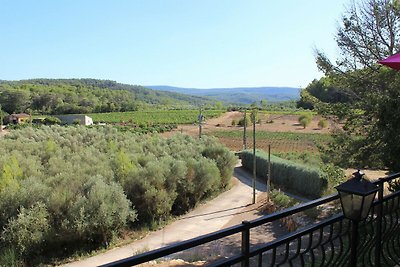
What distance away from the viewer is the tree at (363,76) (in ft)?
30.0

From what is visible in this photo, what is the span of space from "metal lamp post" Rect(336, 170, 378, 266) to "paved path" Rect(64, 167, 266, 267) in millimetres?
9994

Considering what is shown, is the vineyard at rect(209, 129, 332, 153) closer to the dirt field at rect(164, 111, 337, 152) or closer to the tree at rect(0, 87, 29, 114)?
the dirt field at rect(164, 111, 337, 152)

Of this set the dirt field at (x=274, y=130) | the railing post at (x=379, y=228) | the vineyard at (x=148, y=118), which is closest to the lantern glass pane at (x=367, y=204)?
the railing post at (x=379, y=228)

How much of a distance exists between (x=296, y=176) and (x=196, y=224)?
7046 millimetres

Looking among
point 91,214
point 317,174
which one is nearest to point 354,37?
point 317,174

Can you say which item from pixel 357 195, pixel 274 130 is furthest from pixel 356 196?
pixel 274 130

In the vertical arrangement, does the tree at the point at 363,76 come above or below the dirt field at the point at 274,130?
above

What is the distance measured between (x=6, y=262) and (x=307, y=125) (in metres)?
45.2

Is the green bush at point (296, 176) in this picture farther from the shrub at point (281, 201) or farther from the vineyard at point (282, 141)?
the vineyard at point (282, 141)

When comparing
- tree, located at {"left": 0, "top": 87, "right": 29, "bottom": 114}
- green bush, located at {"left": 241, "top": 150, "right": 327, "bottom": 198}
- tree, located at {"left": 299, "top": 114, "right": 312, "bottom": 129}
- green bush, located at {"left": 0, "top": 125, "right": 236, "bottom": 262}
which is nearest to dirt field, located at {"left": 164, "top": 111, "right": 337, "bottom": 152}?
tree, located at {"left": 299, "top": 114, "right": 312, "bottom": 129}

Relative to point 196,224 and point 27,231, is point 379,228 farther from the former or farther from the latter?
point 196,224

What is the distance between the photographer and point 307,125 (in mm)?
50344

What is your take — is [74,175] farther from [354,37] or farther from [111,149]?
[354,37]

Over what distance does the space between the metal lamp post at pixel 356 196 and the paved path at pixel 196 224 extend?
999 centimetres
